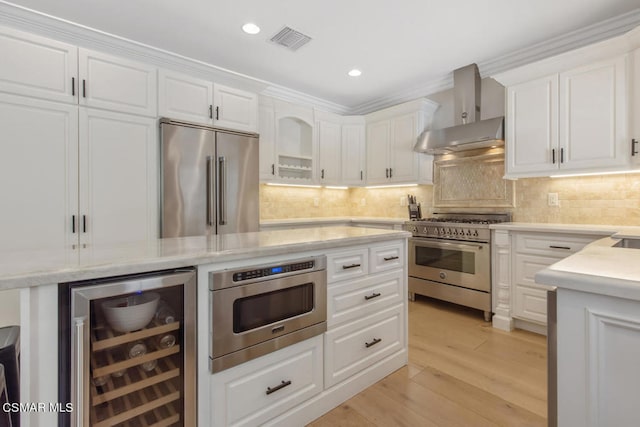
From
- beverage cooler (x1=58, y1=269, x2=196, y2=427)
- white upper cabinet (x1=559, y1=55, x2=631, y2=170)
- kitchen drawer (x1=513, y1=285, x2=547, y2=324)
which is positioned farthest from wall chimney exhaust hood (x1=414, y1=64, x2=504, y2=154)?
beverage cooler (x1=58, y1=269, x2=196, y2=427)

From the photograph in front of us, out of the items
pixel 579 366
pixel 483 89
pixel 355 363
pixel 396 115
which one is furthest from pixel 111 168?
pixel 483 89

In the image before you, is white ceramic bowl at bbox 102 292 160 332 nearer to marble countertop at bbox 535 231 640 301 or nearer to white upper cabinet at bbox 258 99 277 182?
marble countertop at bbox 535 231 640 301

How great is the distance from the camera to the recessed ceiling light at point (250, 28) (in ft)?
8.96

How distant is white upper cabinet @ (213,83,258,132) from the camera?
126 inches

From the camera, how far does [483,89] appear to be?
12.0 ft

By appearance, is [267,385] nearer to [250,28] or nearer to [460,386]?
[460,386]

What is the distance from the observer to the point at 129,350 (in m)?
1.16

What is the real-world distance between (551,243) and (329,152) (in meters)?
2.88

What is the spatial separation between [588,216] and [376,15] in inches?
107

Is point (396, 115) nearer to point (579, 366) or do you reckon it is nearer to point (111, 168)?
point (111, 168)

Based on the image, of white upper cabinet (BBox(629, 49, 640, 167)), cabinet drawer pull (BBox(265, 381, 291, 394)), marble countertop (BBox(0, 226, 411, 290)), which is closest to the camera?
marble countertop (BBox(0, 226, 411, 290))

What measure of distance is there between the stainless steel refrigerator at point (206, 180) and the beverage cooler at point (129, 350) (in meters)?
1.77

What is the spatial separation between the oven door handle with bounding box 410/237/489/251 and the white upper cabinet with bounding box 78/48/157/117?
121 inches

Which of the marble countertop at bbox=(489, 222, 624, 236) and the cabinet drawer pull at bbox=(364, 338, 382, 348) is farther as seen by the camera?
the marble countertop at bbox=(489, 222, 624, 236)
